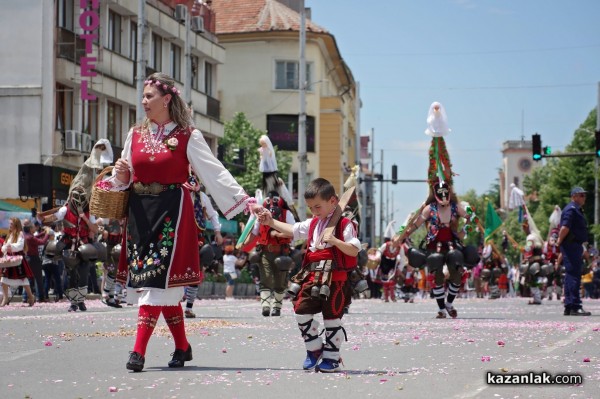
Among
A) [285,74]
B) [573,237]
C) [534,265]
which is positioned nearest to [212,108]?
[285,74]

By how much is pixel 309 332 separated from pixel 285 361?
816 millimetres

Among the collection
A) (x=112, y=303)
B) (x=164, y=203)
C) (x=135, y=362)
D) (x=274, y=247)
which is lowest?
(x=112, y=303)

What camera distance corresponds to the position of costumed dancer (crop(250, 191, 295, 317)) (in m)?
19.9

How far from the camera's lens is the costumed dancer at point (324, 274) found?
32.8ft

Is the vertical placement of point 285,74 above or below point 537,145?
above

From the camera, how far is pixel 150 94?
10.2 m

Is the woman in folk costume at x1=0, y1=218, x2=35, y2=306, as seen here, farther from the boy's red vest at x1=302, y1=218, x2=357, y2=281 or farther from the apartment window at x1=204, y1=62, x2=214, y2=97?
the apartment window at x1=204, y1=62, x2=214, y2=97

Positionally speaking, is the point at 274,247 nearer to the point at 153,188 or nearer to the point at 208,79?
the point at 153,188

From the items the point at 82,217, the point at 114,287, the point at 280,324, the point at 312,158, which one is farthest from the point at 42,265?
the point at 312,158

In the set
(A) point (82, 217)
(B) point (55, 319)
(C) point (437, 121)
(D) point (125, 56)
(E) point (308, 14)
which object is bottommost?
(B) point (55, 319)

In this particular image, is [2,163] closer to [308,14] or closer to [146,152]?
[146,152]

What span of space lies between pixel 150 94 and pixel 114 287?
44.4ft

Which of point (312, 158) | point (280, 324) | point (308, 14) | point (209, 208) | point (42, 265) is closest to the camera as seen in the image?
point (280, 324)

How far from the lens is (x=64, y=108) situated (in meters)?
43.5
